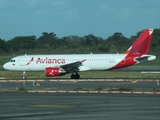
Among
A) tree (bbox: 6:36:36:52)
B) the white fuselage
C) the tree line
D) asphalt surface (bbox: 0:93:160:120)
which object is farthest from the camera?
tree (bbox: 6:36:36:52)

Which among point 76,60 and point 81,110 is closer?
point 81,110

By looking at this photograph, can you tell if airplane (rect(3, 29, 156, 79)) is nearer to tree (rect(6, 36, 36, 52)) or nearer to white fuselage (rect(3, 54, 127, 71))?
white fuselage (rect(3, 54, 127, 71))

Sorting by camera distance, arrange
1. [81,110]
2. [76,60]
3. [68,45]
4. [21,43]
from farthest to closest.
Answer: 1. [21,43]
2. [68,45]
3. [76,60]
4. [81,110]

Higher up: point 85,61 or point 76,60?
point 76,60

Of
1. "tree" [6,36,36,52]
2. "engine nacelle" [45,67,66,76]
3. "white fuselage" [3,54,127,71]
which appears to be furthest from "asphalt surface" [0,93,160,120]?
"tree" [6,36,36,52]

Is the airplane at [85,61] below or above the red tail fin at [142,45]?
below

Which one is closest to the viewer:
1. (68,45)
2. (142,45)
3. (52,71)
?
(52,71)

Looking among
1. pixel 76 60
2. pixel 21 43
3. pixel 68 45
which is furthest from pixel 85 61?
pixel 21 43

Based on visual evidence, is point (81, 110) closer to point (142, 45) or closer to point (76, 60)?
point (76, 60)

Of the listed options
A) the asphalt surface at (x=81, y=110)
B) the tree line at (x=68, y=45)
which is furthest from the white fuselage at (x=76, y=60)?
the tree line at (x=68, y=45)

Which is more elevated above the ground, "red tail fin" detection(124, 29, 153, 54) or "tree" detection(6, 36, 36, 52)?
"tree" detection(6, 36, 36, 52)

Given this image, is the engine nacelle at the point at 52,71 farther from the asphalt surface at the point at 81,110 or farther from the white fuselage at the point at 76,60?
the asphalt surface at the point at 81,110

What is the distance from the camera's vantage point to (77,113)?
17781mm

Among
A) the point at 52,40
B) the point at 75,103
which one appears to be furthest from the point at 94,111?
the point at 52,40
